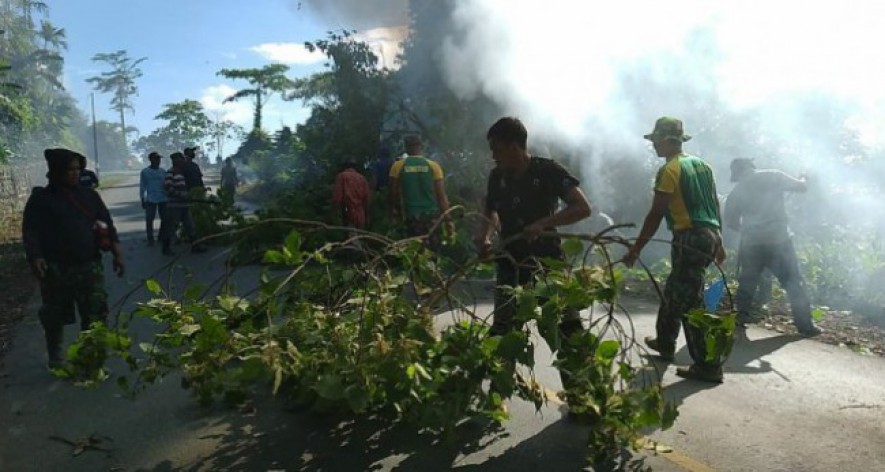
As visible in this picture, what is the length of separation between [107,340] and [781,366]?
14.6 feet

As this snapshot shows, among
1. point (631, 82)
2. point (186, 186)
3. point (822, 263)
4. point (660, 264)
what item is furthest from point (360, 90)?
point (822, 263)

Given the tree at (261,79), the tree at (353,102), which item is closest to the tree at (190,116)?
the tree at (261,79)

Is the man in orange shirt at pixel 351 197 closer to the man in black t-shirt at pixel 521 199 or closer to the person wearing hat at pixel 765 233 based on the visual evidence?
the man in black t-shirt at pixel 521 199

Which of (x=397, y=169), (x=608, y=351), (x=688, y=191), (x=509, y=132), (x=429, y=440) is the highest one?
(x=509, y=132)

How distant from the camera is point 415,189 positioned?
6.85m

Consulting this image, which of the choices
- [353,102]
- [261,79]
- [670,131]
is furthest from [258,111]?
[670,131]

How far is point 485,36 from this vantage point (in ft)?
40.8

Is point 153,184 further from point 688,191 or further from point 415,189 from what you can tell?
point 688,191

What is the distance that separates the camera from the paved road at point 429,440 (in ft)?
10.3

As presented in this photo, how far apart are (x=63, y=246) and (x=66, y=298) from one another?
38 cm

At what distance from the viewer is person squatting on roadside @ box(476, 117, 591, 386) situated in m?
3.51

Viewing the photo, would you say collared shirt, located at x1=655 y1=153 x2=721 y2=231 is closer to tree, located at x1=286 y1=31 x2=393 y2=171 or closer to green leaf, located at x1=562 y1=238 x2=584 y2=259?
green leaf, located at x1=562 y1=238 x2=584 y2=259

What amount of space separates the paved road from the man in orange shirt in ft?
9.87

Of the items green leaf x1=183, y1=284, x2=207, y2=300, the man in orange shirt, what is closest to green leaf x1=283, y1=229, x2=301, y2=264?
green leaf x1=183, y1=284, x2=207, y2=300
